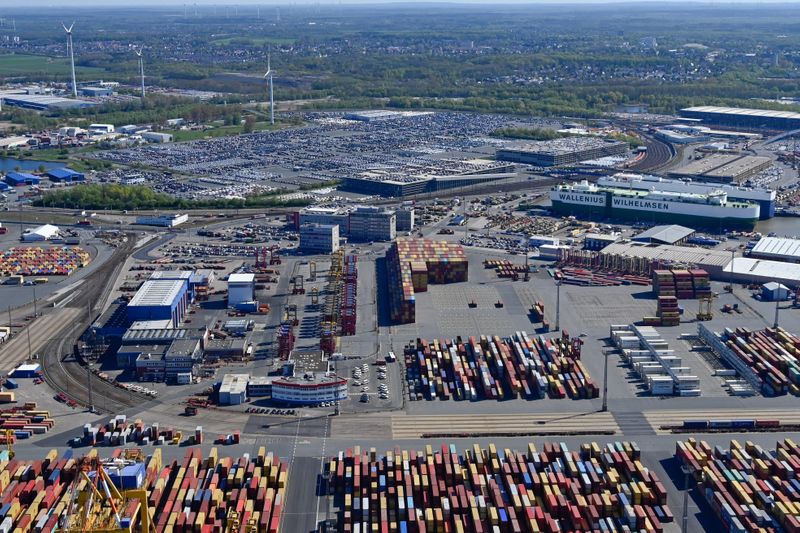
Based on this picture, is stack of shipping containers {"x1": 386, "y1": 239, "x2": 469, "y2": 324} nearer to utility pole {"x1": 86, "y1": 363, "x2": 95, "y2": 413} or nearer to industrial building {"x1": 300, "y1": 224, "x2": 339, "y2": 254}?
industrial building {"x1": 300, "y1": 224, "x2": 339, "y2": 254}

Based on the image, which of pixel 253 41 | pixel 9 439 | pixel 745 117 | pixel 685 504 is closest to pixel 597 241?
pixel 685 504

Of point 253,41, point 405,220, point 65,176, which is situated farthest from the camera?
point 253,41

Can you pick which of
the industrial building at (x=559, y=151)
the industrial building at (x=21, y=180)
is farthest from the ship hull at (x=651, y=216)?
the industrial building at (x=21, y=180)

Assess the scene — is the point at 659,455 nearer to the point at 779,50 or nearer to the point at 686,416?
the point at 686,416

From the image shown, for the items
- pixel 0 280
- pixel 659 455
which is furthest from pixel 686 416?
pixel 0 280

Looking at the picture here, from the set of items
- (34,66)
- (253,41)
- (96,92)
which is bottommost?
(96,92)

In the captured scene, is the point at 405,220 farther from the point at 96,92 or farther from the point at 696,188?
the point at 96,92

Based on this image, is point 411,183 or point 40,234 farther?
point 411,183

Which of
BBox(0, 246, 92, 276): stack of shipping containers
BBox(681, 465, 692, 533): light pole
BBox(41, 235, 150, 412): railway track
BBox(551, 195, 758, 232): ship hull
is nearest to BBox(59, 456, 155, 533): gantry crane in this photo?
BBox(681, 465, 692, 533): light pole
